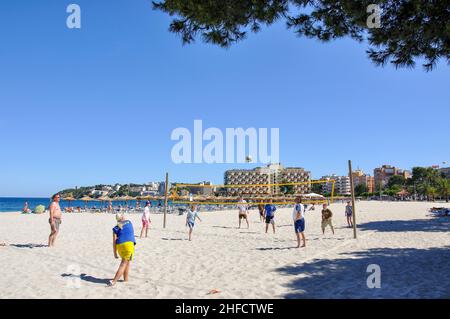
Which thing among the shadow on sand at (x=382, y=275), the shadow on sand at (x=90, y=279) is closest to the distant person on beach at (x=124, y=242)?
the shadow on sand at (x=90, y=279)

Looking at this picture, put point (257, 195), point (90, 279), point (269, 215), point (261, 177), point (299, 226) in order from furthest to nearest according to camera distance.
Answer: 1. point (261, 177)
2. point (257, 195)
3. point (269, 215)
4. point (299, 226)
5. point (90, 279)


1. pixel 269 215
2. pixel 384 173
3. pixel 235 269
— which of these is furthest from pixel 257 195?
pixel 384 173

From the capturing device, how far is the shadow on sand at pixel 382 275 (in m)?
4.91

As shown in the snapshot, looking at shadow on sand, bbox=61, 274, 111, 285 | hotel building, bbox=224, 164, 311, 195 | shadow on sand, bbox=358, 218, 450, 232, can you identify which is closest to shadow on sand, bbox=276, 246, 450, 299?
shadow on sand, bbox=61, 274, 111, 285

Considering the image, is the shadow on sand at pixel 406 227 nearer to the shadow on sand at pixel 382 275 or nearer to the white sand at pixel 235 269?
the white sand at pixel 235 269

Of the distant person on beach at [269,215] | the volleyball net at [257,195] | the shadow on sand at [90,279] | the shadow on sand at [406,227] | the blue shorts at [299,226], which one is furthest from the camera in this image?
the volleyball net at [257,195]

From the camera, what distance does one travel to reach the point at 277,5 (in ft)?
20.7

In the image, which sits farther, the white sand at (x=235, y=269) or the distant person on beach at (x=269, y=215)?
the distant person on beach at (x=269, y=215)

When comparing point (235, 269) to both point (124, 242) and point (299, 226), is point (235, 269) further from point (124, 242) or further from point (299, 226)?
point (299, 226)

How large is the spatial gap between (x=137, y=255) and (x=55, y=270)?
2.06m

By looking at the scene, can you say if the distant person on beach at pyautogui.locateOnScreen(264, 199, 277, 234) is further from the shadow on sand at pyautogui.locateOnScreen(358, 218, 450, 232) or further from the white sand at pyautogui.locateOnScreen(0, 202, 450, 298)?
the shadow on sand at pyautogui.locateOnScreen(358, 218, 450, 232)

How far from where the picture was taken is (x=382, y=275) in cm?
594
